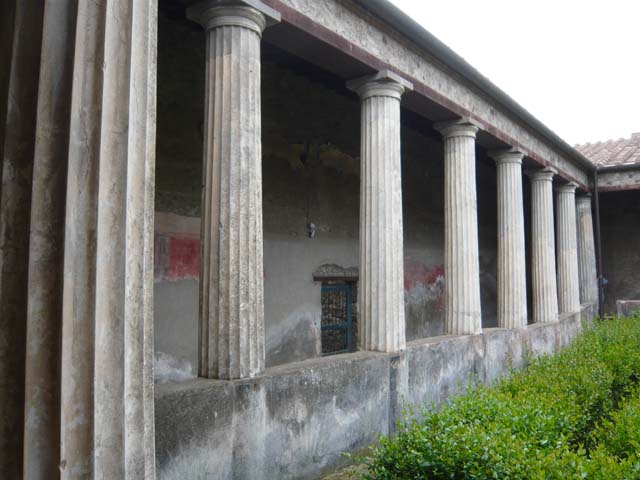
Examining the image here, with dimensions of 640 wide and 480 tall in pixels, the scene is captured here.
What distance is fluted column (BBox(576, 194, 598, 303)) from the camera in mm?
13508

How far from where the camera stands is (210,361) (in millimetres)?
3770

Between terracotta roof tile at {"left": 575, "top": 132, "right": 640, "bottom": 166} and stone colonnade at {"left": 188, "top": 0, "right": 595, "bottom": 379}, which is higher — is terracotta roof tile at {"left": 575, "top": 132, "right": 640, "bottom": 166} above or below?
above

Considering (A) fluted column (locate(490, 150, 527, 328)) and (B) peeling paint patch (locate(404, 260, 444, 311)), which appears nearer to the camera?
(A) fluted column (locate(490, 150, 527, 328))

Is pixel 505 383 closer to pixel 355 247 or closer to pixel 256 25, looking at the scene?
pixel 256 25

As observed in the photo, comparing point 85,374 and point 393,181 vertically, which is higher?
point 393,181

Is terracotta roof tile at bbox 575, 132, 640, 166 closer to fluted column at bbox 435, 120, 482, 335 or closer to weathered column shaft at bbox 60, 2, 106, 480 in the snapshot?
fluted column at bbox 435, 120, 482, 335

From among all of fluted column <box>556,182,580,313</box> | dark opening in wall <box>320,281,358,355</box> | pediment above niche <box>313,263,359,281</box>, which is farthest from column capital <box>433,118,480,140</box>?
fluted column <box>556,182,580,313</box>

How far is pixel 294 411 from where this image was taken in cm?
412

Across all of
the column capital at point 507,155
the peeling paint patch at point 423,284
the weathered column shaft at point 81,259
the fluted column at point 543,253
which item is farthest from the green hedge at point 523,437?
the peeling paint patch at point 423,284

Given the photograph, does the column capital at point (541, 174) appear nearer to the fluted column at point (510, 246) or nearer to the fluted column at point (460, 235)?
the fluted column at point (510, 246)

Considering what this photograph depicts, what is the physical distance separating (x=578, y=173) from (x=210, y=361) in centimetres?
1129

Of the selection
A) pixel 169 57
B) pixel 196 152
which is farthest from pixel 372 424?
pixel 169 57

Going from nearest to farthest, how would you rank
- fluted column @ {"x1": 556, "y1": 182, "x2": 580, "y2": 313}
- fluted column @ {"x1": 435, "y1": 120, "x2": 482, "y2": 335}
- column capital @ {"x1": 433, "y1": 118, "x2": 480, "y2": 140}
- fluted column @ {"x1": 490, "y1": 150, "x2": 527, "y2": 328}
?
1. fluted column @ {"x1": 435, "y1": 120, "x2": 482, "y2": 335}
2. column capital @ {"x1": 433, "y1": 118, "x2": 480, "y2": 140}
3. fluted column @ {"x1": 490, "y1": 150, "x2": 527, "y2": 328}
4. fluted column @ {"x1": 556, "y1": 182, "x2": 580, "y2": 313}

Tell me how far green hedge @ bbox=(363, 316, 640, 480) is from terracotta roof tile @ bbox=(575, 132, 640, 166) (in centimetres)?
1016
